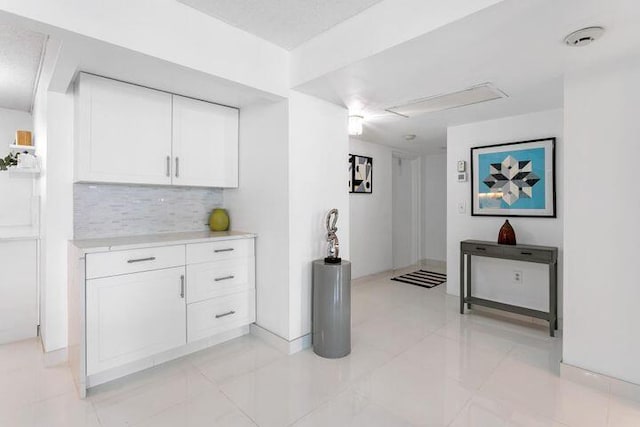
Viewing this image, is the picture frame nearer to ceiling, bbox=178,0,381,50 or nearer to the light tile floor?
the light tile floor

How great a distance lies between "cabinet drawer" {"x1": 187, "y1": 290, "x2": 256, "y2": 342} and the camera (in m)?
2.49

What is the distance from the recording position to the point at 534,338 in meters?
2.88

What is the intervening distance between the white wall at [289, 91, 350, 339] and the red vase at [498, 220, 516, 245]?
1647 millimetres

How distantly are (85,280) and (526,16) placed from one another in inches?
110

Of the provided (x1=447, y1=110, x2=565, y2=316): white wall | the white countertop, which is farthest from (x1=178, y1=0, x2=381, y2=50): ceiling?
(x1=447, y1=110, x2=565, y2=316): white wall

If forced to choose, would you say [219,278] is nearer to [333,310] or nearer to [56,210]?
[333,310]

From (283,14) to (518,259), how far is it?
2929 mm

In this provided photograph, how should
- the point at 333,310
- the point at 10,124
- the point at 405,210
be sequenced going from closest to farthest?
the point at 333,310 → the point at 10,124 → the point at 405,210

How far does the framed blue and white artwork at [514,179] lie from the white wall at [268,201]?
2.40m

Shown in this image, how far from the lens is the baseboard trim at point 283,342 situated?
8.52 ft

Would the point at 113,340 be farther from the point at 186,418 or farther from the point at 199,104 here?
the point at 199,104

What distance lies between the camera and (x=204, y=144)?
284 cm

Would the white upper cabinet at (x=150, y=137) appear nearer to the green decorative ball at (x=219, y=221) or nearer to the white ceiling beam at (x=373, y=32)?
the green decorative ball at (x=219, y=221)

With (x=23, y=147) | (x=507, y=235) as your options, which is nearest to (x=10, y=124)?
(x=23, y=147)
